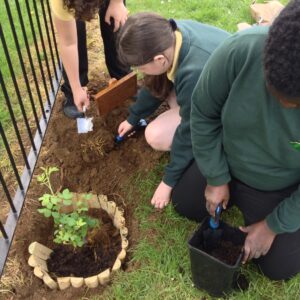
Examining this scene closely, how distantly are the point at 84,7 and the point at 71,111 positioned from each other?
1116 millimetres

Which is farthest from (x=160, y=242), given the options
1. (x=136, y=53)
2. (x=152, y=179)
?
(x=136, y=53)

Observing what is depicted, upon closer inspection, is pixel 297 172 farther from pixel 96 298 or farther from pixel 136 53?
pixel 96 298

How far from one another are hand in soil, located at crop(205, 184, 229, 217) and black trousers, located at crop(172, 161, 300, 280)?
10cm

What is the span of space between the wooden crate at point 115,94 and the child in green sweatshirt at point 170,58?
1.07ft

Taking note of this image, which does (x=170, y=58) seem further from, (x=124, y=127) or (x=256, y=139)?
(x=124, y=127)

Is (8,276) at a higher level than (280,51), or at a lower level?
lower

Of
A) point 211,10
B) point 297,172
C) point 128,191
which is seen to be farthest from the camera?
point 211,10

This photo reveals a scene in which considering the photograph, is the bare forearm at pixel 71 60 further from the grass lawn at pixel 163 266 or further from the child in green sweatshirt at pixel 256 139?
the child in green sweatshirt at pixel 256 139

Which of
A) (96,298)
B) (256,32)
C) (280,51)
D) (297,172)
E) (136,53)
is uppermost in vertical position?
(280,51)

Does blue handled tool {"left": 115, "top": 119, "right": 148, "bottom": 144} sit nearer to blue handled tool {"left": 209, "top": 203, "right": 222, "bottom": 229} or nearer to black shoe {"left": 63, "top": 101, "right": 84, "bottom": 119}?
black shoe {"left": 63, "top": 101, "right": 84, "bottom": 119}

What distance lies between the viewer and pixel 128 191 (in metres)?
2.51

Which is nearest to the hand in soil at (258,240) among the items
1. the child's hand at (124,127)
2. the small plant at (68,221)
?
the small plant at (68,221)

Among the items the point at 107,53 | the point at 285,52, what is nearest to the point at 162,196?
the point at 107,53

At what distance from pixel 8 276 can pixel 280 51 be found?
1.69 m
